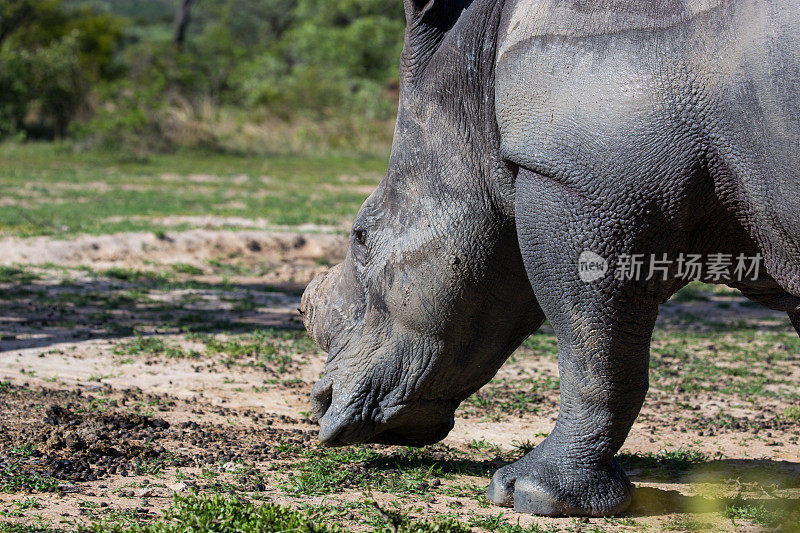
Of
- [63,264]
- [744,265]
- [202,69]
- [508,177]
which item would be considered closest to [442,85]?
[508,177]

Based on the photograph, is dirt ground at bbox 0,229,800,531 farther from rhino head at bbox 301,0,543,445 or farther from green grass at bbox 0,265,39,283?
rhino head at bbox 301,0,543,445

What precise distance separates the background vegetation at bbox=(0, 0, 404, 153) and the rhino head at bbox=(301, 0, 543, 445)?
19255mm

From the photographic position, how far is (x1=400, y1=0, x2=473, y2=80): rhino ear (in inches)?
149

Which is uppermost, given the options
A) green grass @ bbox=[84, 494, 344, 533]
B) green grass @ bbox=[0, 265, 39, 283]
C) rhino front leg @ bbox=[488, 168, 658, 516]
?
rhino front leg @ bbox=[488, 168, 658, 516]

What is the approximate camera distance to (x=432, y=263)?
3797mm

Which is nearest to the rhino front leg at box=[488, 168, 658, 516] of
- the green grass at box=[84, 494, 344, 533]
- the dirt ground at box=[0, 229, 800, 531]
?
the dirt ground at box=[0, 229, 800, 531]

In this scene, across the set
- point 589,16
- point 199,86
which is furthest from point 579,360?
point 199,86

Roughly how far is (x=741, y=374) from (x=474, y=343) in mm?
3352

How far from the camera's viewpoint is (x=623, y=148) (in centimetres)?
321

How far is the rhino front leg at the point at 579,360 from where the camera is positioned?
345cm

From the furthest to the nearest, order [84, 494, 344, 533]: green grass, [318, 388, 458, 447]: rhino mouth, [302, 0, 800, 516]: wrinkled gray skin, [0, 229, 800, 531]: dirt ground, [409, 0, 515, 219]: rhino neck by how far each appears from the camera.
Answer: [318, 388, 458, 447]: rhino mouth, [0, 229, 800, 531]: dirt ground, [409, 0, 515, 219]: rhino neck, [84, 494, 344, 533]: green grass, [302, 0, 800, 516]: wrinkled gray skin

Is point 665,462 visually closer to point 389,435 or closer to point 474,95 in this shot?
point 389,435

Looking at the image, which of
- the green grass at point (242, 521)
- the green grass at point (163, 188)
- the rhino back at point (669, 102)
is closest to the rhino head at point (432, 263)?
the rhino back at point (669, 102)

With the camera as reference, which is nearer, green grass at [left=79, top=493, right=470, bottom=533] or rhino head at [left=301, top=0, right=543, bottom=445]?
green grass at [left=79, top=493, right=470, bottom=533]
